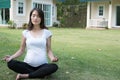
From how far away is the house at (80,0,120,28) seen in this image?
112 ft

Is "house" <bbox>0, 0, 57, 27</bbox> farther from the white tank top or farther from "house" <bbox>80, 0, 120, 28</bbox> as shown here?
the white tank top

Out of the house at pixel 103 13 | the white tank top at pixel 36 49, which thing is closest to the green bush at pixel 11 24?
the house at pixel 103 13

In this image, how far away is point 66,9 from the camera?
38750 millimetres

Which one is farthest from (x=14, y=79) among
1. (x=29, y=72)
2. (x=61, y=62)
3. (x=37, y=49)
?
(x=61, y=62)

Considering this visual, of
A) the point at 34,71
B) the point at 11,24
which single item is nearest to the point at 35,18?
the point at 34,71

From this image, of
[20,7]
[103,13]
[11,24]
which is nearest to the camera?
[11,24]

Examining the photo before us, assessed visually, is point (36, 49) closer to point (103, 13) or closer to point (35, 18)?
point (35, 18)

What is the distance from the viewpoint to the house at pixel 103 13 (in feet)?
112

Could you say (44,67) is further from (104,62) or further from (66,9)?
(66,9)

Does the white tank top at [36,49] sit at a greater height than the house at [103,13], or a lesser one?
lesser

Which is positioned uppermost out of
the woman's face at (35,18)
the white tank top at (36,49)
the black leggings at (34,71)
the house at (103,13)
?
the house at (103,13)

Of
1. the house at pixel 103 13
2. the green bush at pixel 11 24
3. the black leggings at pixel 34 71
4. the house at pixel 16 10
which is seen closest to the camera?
the black leggings at pixel 34 71

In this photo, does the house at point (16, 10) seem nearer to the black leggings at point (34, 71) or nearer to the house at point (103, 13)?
the house at point (103, 13)

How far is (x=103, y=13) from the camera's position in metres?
36.2
